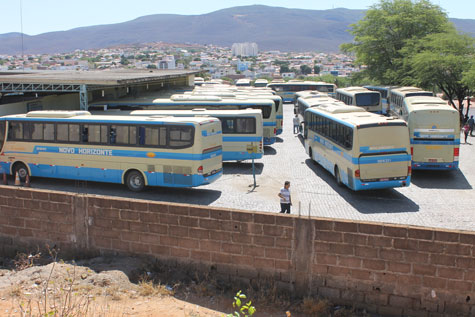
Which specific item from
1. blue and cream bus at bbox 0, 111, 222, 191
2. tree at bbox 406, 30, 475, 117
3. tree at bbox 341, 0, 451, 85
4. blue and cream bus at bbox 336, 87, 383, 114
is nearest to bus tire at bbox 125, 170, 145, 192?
blue and cream bus at bbox 0, 111, 222, 191

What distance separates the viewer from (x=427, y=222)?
16.2 m

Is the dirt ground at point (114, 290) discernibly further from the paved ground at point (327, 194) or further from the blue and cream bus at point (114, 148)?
the blue and cream bus at point (114, 148)

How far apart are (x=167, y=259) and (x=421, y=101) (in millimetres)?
15853

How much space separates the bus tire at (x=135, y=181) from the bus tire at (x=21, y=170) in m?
4.61

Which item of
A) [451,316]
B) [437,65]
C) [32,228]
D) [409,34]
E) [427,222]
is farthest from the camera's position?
[409,34]

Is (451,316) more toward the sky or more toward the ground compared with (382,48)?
more toward the ground

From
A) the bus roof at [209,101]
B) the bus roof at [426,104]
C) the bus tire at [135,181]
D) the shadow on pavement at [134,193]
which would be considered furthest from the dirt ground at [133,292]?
the bus roof at [209,101]

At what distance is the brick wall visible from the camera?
10.8 m

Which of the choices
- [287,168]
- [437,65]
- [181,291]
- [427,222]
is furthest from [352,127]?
[437,65]

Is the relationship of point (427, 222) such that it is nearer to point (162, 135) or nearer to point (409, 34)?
point (162, 135)

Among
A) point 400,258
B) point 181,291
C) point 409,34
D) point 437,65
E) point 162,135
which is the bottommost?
point 181,291

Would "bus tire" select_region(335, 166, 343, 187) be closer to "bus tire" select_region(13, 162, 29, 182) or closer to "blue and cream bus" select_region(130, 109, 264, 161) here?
"blue and cream bus" select_region(130, 109, 264, 161)

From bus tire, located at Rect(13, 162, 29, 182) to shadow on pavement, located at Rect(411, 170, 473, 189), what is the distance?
15.7m

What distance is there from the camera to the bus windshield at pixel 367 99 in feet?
123
